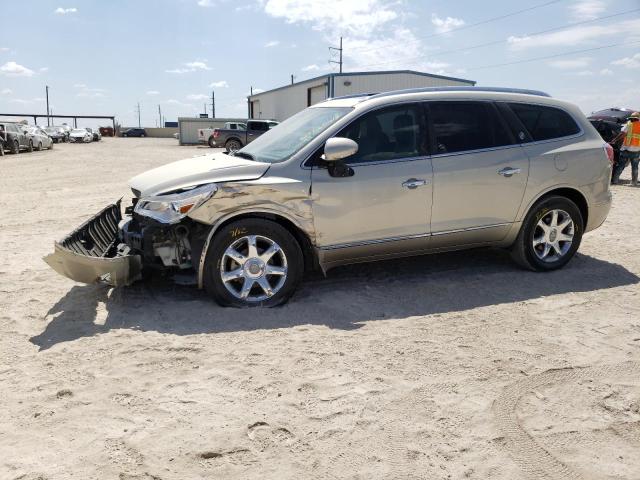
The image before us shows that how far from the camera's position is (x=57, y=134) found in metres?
44.6

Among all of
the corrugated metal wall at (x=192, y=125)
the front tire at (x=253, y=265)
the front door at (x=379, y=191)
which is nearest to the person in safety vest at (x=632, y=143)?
the front door at (x=379, y=191)

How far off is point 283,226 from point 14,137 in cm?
2665

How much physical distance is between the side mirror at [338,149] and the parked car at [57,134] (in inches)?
1811

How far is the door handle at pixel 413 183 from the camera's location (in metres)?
4.75

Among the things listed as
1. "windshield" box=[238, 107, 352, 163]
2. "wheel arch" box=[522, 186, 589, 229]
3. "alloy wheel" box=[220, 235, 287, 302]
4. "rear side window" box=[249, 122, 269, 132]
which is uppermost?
"rear side window" box=[249, 122, 269, 132]

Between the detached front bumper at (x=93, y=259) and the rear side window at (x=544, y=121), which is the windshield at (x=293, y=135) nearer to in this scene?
the detached front bumper at (x=93, y=259)

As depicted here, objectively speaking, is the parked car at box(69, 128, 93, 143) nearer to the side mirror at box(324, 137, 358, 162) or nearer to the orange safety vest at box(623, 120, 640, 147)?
the orange safety vest at box(623, 120, 640, 147)

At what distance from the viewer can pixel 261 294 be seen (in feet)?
15.0

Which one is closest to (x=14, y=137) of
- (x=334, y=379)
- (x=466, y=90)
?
(x=466, y=90)

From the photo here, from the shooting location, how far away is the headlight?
4.28 meters

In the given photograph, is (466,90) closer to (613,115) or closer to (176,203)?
(176,203)

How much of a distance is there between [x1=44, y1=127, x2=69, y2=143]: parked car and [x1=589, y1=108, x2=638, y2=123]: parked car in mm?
41559

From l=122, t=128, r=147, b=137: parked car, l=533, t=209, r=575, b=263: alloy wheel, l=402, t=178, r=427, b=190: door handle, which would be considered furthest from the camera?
l=122, t=128, r=147, b=137: parked car

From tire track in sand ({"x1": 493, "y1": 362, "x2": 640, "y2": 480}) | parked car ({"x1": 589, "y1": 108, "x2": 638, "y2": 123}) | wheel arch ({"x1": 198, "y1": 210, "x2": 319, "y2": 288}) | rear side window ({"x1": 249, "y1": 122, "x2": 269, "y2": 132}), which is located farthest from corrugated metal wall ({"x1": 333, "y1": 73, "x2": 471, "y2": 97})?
tire track in sand ({"x1": 493, "y1": 362, "x2": 640, "y2": 480})
